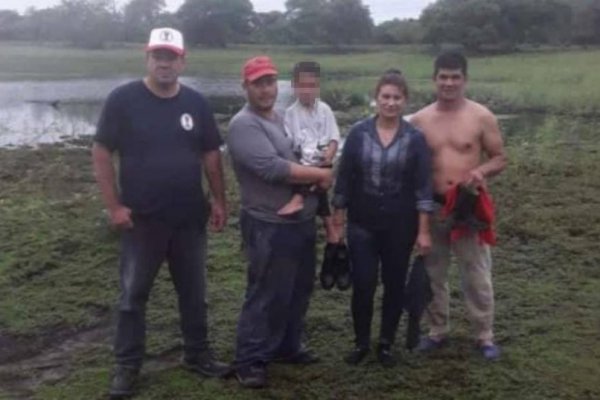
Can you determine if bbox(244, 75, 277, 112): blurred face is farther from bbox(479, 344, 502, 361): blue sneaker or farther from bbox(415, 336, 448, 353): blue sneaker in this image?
bbox(479, 344, 502, 361): blue sneaker

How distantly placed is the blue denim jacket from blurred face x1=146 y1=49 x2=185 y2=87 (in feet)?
3.21

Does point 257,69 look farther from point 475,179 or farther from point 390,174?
point 475,179

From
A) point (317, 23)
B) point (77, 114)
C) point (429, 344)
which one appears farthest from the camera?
point (317, 23)

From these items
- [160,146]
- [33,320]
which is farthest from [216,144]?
[33,320]

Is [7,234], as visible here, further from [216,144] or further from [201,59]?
[201,59]

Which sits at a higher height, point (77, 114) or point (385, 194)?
point (385, 194)

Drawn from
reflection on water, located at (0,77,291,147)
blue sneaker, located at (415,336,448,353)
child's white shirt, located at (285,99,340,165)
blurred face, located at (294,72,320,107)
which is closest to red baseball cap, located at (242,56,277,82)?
blurred face, located at (294,72,320,107)

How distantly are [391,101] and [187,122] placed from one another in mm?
1020

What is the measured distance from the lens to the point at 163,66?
183 inches

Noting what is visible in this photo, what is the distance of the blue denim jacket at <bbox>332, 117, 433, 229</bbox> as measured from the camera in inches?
195

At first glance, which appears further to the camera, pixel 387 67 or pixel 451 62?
pixel 387 67

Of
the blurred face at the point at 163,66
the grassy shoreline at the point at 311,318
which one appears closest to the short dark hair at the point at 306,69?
the blurred face at the point at 163,66

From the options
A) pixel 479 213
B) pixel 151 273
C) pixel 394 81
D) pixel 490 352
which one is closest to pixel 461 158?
pixel 479 213

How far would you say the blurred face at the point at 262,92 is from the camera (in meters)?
4.75
